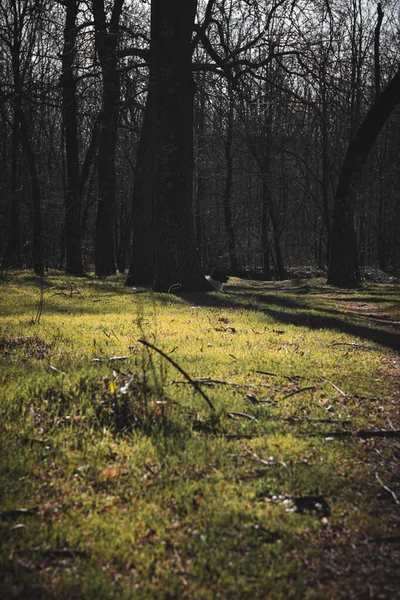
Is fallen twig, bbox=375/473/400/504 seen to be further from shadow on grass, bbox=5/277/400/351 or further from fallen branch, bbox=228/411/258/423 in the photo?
shadow on grass, bbox=5/277/400/351

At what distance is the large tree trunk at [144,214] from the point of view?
14.9 metres

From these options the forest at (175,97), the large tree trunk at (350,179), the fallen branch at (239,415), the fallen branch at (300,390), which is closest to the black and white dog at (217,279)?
the forest at (175,97)

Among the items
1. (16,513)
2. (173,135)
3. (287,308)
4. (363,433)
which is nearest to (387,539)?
(363,433)

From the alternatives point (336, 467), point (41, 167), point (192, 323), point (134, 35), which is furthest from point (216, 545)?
point (41, 167)

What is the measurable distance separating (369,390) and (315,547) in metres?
2.75

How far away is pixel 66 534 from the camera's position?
2.64m

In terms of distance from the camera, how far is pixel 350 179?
15945 millimetres

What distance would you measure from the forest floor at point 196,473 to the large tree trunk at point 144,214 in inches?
336

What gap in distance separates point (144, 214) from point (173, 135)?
4378mm

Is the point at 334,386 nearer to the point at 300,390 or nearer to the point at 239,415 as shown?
the point at 300,390

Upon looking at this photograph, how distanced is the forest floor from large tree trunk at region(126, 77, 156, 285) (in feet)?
28.0

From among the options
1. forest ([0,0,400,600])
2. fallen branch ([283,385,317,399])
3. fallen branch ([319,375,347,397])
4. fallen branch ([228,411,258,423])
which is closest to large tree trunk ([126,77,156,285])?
forest ([0,0,400,600])

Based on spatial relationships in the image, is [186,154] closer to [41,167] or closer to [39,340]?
[39,340]

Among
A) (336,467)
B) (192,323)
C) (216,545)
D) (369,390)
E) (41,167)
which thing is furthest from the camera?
(41,167)
